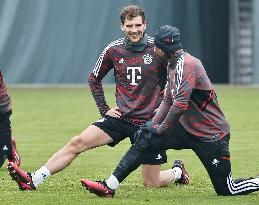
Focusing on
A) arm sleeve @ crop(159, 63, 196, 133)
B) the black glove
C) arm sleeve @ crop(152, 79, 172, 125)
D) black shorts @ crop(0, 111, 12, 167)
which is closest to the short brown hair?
arm sleeve @ crop(152, 79, 172, 125)

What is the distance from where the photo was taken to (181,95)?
10.0 m

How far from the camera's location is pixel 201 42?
36500 mm

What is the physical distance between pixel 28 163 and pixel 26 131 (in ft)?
17.2

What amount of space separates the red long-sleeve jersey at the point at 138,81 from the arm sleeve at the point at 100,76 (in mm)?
103

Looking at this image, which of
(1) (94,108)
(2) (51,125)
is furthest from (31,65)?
(2) (51,125)

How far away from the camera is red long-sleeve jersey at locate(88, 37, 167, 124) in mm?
11453

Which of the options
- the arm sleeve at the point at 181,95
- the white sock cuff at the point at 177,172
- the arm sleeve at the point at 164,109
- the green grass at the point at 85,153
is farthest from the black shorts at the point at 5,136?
the arm sleeve at the point at 181,95

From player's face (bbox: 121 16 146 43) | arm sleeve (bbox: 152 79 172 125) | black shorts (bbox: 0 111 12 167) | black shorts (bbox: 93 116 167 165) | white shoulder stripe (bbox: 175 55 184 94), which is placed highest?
player's face (bbox: 121 16 146 43)

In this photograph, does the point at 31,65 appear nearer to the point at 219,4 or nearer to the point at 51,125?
the point at 219,4

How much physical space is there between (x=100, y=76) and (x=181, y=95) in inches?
74.1

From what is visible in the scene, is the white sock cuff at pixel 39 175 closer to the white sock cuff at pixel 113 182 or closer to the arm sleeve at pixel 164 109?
the white sock cuff at pixel 113 182

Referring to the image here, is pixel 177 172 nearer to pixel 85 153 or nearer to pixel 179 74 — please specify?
pixel 179 74

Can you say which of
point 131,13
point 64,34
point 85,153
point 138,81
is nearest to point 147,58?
point 138,81

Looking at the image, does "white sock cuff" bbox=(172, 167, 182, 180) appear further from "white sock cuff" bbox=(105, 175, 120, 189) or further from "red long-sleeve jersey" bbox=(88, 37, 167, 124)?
"white sock cuff" bbox=(105, 175, 120, 189)
